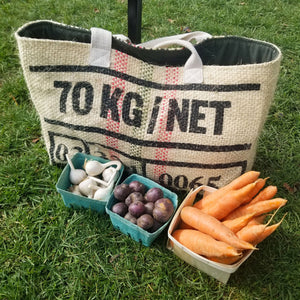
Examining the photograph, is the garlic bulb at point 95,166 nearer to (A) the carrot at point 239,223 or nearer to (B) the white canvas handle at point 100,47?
(B) the white canvas handle at point 100,47

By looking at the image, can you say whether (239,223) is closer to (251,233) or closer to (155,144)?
(251,233)

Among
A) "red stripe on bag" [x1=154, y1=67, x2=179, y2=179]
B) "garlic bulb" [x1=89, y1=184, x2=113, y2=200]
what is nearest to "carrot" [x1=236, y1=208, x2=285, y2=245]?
"red stripe on bag" [x1=154, y1=67, x2=179, y2=179]

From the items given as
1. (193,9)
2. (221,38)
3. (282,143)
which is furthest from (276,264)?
(193,9)

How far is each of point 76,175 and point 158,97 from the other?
2.00 ft

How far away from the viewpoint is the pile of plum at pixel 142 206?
1460 mm

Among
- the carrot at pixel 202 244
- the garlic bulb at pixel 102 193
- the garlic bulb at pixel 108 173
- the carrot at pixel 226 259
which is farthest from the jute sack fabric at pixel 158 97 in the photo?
the carrot at pixel 226 259

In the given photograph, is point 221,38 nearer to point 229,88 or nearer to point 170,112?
point 229,88

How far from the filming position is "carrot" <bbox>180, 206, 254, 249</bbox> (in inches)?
52.5

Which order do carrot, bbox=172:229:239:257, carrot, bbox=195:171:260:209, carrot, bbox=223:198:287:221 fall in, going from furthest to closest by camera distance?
carrot, bbox=195:171:260:209 < carrot, bbox=223:198:287:221 < carrot, bbox=172:229:239:257

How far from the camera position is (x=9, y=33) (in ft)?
9.47

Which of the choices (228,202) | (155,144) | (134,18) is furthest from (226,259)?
(134,18)

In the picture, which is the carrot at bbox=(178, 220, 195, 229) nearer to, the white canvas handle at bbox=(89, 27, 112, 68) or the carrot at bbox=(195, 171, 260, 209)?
the carrot at bbox=(195, 171, 260, 209)

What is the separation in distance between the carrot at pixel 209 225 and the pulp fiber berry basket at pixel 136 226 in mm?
96

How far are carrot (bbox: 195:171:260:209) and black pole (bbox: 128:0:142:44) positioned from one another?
107 cm
